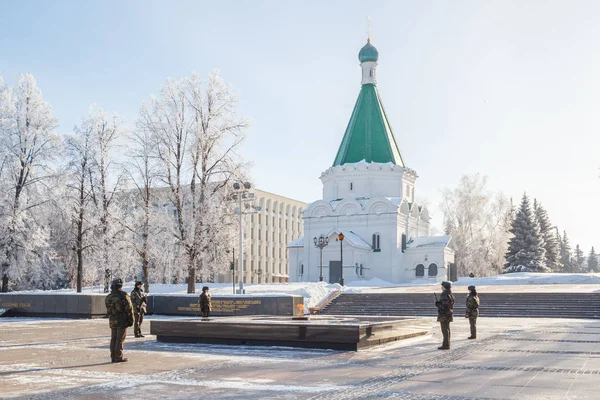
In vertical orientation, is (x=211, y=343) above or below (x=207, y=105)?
below

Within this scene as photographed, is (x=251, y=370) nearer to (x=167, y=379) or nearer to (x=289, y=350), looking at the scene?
(x=167, y=379)

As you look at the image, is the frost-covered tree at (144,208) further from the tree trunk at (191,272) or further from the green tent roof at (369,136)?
the green tent roof at (369,136)

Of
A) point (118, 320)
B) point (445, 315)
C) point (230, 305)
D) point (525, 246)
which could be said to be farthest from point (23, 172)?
point (525, 246)

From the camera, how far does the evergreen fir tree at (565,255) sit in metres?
99.9

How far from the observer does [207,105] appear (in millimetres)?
34594

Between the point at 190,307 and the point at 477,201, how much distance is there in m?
43.0

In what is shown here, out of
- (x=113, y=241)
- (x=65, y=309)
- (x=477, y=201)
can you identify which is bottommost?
(x=65, y=309)

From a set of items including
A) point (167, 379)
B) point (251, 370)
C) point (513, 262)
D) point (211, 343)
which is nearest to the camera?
point (167, 379)

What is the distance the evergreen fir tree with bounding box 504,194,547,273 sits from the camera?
193 feet

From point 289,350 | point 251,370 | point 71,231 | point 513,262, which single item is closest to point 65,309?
point 71,231

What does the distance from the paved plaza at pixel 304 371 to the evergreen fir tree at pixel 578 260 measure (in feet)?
341

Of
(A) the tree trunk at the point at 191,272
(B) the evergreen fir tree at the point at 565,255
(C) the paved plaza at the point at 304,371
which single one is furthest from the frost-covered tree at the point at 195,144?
(B) the evergreen fir tree at the point at 565,255

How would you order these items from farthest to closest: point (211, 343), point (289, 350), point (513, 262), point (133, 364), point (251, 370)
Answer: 1. point (513, 262)
2. point (211, 343)
3. point (289, 350)
4. point (133, 364)
5. point (251, 370)

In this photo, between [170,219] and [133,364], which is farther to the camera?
[170,219]
